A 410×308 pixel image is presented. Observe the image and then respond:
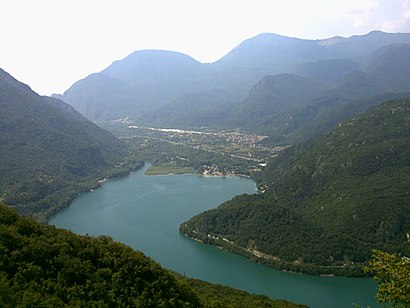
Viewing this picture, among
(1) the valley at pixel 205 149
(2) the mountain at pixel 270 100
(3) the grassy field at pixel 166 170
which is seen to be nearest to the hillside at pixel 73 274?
(1) the valley at pixel 205 149

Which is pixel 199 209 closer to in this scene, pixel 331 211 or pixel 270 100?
pixel 331 211

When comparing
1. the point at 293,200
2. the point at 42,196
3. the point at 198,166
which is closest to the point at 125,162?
the point at 198,166

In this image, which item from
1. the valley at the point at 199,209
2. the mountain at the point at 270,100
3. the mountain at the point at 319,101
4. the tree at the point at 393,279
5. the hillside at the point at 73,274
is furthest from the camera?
the mountain at the point at 270,100

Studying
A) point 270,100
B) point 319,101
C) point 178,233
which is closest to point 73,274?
point 178,233

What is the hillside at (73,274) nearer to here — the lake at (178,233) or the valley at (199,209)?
the valley at (199,209)

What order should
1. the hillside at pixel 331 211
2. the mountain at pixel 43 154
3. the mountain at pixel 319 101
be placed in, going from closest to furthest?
the hillside at pixel 331 211 < the mountain at pixel 43 154 < the mountain at pixel 319 101

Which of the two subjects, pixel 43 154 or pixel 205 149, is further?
pixel 205 149
